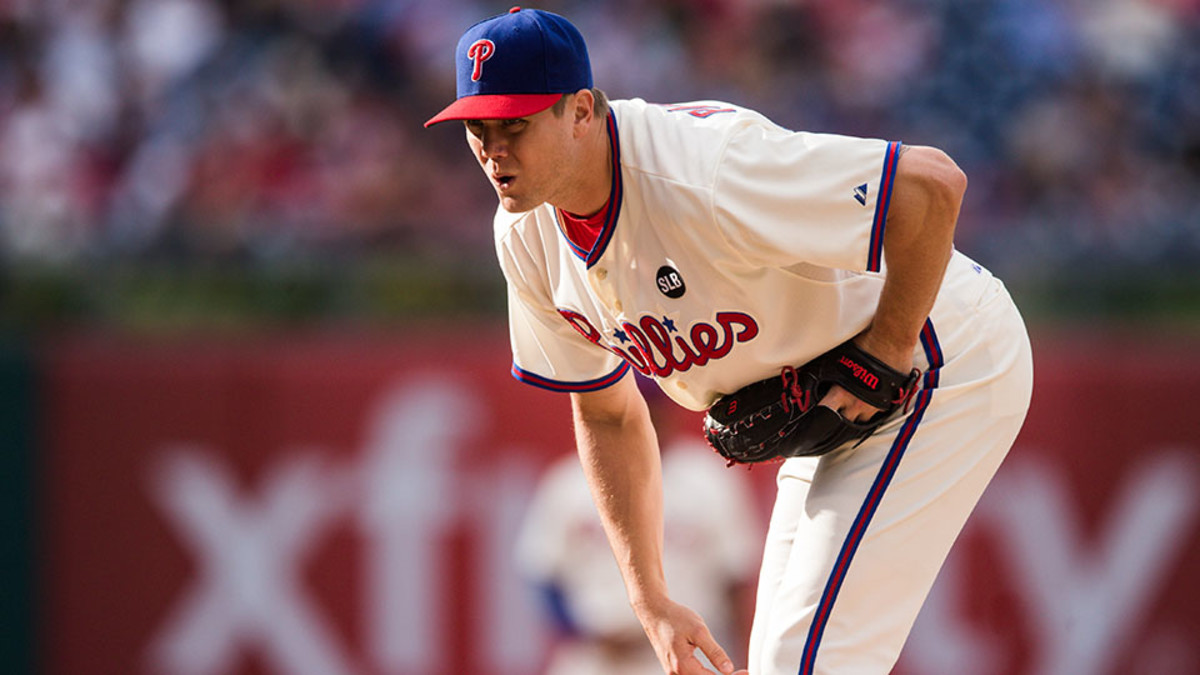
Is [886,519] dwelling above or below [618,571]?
above

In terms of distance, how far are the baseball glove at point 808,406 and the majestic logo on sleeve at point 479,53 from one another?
828mm

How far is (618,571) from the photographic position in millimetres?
5578

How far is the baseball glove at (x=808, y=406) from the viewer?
120 inches

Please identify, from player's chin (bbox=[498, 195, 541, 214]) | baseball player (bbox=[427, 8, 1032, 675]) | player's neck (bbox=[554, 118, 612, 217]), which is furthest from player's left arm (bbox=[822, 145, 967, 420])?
player's chin (bbox=[498, 195, 541, 214])

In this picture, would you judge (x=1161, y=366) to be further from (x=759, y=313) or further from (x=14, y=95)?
(x=14, y=95)

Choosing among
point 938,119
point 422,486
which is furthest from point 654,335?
point 938,119

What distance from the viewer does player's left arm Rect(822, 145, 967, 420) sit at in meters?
2.89

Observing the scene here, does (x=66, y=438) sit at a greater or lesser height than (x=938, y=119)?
lesser

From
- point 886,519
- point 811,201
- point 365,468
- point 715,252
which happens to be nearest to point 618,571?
point 365,468

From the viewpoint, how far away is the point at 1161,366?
21.6ft

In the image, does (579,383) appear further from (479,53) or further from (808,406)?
(479,53)

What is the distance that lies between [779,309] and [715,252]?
0.20 m

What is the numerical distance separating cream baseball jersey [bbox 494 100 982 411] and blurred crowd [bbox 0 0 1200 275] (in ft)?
11.1

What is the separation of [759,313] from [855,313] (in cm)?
21
